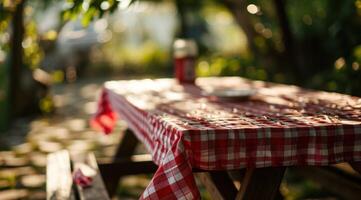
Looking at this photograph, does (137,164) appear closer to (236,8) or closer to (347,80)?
(347,80)

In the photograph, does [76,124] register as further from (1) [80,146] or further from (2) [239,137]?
(2) [239,137]

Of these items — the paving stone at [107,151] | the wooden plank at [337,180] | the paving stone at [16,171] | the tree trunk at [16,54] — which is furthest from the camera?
the tree trunk at [16,54]

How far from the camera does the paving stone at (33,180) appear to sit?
3.95 m

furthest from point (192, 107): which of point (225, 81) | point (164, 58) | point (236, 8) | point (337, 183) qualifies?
point (164, 58)

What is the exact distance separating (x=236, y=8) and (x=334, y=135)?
3970mm

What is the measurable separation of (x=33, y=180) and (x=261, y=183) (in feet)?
9.04

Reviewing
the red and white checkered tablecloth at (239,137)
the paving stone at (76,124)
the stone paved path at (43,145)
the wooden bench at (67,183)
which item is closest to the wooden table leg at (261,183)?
the red and white checkered tablecloth at (239,137)

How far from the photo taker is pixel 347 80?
407 centimetres

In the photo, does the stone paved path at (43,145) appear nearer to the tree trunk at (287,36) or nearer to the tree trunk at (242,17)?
the tree trunk at (287,36)

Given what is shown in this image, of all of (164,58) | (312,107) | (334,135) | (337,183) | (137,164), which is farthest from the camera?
(164,58)

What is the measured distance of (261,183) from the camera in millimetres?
1718

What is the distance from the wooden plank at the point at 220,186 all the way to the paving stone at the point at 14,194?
194cm

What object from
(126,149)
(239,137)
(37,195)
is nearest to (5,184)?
(37,195)

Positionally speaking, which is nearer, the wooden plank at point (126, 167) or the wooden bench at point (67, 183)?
the wooden bench at point (67, 183)
